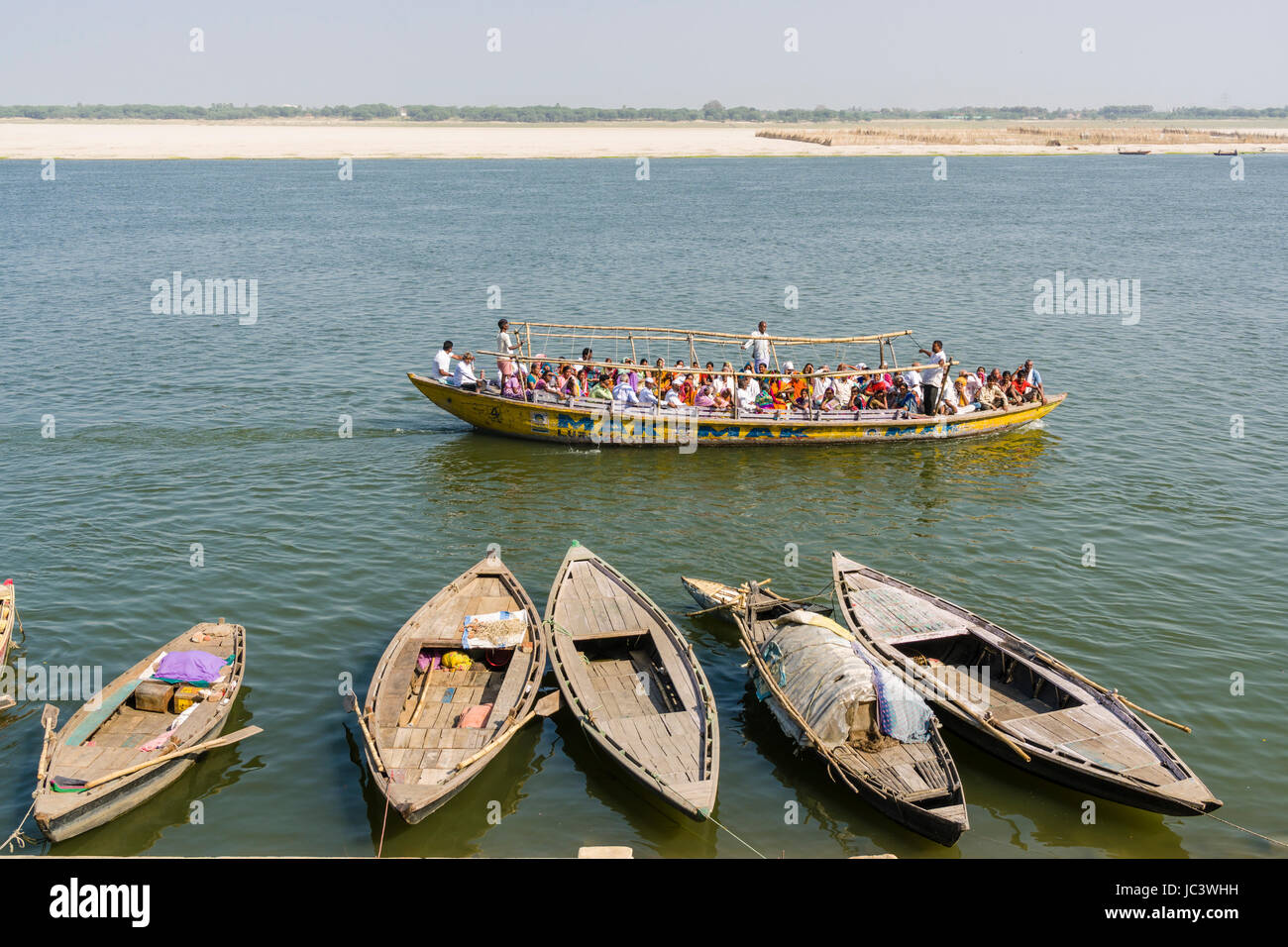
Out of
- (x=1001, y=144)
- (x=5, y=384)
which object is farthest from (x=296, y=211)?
(x=1001, y=144)

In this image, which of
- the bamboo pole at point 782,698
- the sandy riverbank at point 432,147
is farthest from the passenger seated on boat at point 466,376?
the sandy riverbank at point 432,147

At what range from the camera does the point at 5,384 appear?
110 feet

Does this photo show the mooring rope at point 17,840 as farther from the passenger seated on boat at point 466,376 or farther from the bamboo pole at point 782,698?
the passenger seated on boat at point 466,376

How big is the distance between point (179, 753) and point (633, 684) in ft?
22.1

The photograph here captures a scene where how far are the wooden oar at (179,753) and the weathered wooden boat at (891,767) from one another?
7.88m

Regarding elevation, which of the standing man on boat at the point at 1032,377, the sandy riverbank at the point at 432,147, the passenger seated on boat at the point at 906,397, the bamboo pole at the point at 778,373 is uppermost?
the sandy riverbank at the point at 432,147

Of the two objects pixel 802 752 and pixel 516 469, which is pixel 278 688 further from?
pixel 516 469

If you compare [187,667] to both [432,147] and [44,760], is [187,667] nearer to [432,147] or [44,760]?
[44,760]

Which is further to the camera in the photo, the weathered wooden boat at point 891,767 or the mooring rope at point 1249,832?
the mooring rope at point 1249,832

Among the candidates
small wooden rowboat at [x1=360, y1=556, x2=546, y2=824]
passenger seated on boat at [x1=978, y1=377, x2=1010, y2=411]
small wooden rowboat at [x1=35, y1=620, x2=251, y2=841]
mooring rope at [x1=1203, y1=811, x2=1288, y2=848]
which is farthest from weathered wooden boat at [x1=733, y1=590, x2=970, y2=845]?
passenger seated on boat at [x1=978, y1=377, x2=1010, y2=411]

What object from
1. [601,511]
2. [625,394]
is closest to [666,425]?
[625,394]

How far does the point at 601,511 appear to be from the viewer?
24.0m

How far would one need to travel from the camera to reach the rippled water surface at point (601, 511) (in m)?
13.9

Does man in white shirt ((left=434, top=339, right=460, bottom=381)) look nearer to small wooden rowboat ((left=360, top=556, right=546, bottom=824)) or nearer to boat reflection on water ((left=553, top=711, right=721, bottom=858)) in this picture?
small wooden rowboat ((left=360, top=556, right=546, bottom=824))
